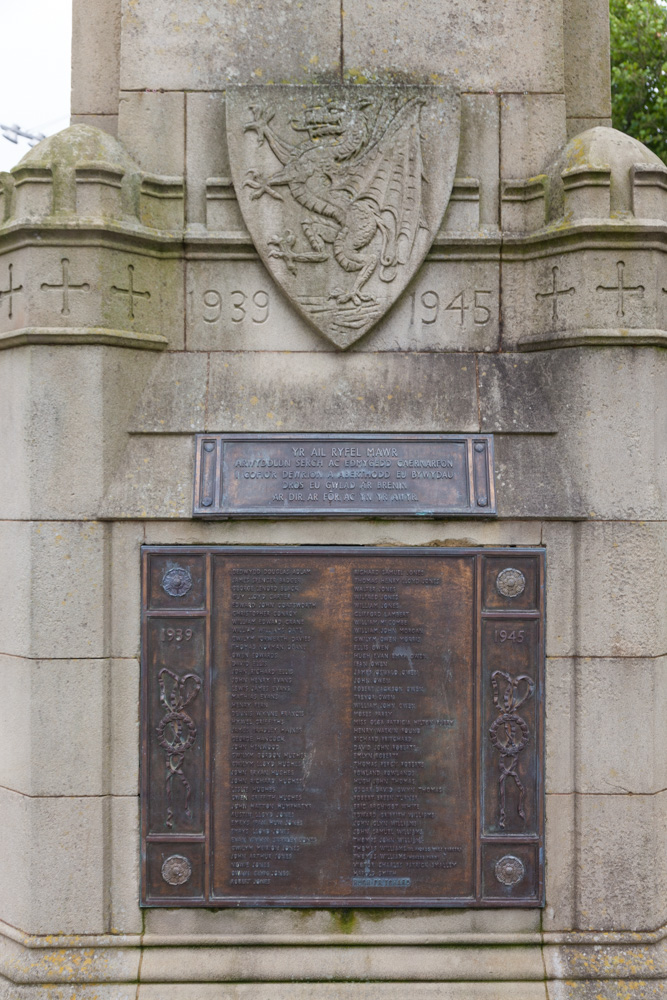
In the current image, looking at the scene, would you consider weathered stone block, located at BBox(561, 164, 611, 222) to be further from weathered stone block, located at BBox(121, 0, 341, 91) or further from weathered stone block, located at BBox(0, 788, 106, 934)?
weathered stone block, located at BBox(0, 788, 106, 934)

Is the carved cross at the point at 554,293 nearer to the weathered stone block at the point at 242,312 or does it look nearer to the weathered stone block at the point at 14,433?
the weathered stone block at the point at 242,312

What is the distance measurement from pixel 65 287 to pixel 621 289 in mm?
3770

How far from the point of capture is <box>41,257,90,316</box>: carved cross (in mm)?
5402

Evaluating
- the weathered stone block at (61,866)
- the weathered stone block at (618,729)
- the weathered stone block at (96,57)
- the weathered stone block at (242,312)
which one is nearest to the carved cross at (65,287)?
the weathered stone block at (242,312)

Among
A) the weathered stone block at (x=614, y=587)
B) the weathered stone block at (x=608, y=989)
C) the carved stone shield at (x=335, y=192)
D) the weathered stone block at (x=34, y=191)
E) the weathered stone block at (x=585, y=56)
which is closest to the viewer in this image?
the weathered stone block at (x=608, y=989)

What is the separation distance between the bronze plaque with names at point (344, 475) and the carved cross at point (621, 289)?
4.09ft

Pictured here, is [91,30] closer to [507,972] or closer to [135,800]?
[135,800]

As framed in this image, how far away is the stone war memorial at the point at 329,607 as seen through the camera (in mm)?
5422

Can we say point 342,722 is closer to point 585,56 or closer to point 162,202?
point 162,202

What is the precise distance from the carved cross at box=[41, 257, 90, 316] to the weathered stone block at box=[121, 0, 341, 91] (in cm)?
153

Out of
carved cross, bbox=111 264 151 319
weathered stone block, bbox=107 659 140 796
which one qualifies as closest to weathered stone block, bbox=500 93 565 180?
carved cross, bbox=111 264 151 319

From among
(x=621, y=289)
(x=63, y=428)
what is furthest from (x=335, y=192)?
(x=63, y=428)

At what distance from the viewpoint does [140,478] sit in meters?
5.51

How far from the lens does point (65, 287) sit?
17.8 ft
